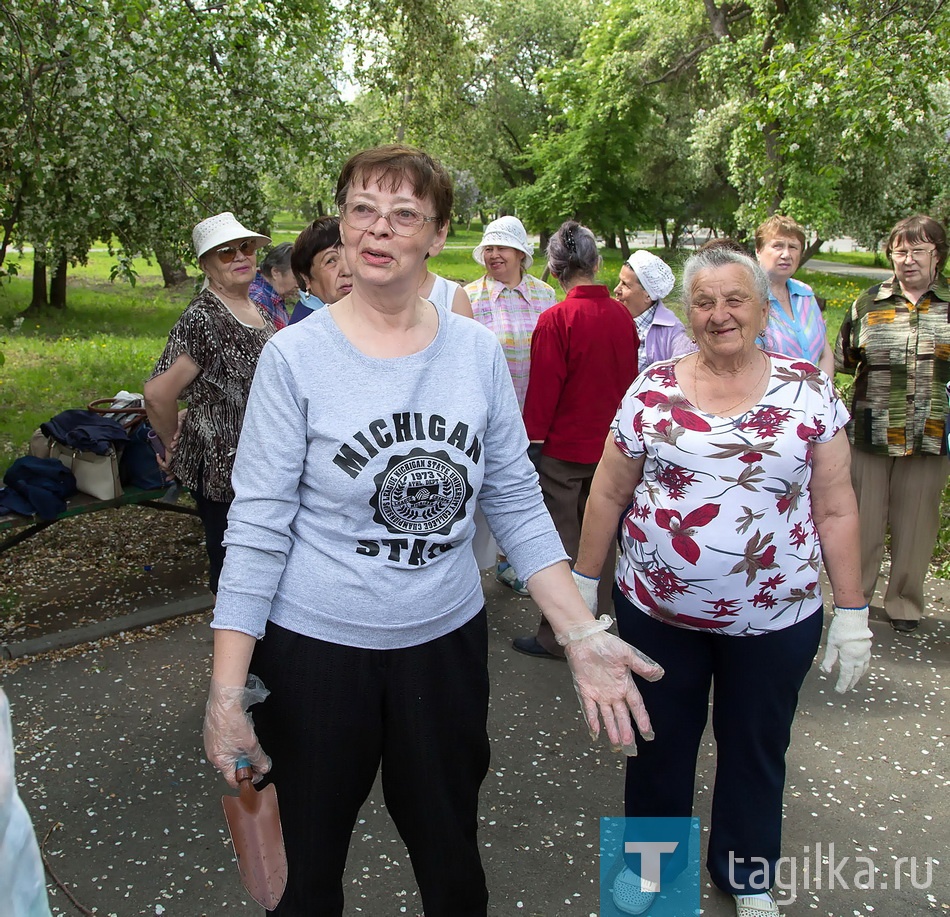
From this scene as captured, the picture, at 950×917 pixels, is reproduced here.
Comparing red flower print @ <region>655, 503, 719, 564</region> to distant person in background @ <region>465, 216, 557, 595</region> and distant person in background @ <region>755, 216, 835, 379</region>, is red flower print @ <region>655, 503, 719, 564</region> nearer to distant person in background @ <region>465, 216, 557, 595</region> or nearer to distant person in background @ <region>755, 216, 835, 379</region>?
distant person in background @ <region>755, 216, 835, 379</region>

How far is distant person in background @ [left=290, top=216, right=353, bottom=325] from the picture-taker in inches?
164

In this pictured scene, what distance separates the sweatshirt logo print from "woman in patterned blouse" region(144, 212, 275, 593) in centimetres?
185

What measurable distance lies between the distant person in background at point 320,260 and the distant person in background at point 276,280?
1.87 metres

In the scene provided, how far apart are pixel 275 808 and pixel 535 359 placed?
2.80 m

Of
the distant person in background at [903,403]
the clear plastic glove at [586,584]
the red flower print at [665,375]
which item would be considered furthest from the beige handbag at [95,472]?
the distant person in background at [903,403]

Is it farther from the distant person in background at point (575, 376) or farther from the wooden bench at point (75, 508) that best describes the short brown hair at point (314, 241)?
the wooden bench at point (75, 508)

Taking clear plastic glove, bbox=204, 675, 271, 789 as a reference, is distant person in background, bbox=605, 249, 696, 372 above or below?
above

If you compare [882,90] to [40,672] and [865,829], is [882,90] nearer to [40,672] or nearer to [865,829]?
[865,829]

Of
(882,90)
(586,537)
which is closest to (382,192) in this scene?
(586,537)

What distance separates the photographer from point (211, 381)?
3664mm

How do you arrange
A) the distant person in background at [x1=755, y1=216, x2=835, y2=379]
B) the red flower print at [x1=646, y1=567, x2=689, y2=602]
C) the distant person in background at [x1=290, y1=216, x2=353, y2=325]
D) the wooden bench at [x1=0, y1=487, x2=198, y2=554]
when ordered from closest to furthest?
the red flower print at [x1=646, y1=567, x2=689, y2=602] < the distant person in background at [x1=290, y1=216, x2=353, y2=325] < the distant person in background at [x1=755, y1=216, x2=835, y2=379] < the wooden bench at [x1=0, y1=487, x2=198, y2=554]

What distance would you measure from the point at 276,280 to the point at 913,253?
3.96 meters

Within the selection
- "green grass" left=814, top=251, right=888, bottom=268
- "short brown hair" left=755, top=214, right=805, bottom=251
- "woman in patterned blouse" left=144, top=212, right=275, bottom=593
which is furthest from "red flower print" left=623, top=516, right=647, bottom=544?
"green grass" left=814, top=251, right=888, bottom=268

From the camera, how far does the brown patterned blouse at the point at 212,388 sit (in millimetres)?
3631
